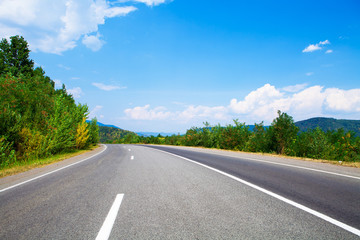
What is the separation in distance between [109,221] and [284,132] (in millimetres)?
16094

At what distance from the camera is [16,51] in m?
37.6

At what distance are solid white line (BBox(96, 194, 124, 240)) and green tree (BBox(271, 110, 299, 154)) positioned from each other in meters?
15.3

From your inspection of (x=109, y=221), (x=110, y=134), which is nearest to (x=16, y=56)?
(x=109, y=221)

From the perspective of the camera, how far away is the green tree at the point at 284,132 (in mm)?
15164

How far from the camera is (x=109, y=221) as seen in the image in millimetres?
2857

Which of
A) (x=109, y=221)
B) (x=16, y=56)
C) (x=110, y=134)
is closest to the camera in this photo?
(x=109, y=221)

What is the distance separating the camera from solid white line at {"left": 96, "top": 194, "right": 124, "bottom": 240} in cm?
244

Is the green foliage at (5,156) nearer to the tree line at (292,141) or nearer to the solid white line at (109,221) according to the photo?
the solid white line at (109,221)

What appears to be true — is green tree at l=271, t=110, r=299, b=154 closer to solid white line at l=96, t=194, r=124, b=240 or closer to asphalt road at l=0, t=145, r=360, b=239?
asphalt road at l=0, t=145, r=360, b=239

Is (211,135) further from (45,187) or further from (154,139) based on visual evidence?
(154,139)

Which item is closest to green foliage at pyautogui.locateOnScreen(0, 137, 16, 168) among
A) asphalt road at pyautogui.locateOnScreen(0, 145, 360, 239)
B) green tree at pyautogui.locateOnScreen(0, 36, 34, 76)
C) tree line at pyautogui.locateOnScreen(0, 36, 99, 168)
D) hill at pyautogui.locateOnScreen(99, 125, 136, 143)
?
tree line at pyautogui.locateOnScreen(0, 36, 99, 168)

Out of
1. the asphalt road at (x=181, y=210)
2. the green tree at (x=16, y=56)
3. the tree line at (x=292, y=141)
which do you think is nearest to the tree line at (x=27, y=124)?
the asphalt road at (x=181, y=210)

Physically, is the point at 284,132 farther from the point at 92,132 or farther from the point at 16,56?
the point at 16,56

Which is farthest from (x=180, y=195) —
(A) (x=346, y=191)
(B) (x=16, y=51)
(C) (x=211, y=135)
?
(B) (x=16, y=51)
